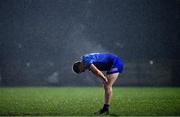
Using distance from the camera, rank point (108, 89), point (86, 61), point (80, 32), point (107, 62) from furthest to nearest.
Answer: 1. point (80, 32)
2. point (107, 62)
3. point (108, 89)
4. point (86, 61)

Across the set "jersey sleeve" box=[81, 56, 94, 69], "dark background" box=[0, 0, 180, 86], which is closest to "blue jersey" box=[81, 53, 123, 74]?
"jersey sleeve" box=[81, 56, 94, 69]

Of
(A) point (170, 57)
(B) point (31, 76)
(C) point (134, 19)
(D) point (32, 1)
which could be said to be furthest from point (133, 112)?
(D) point (32, 1)

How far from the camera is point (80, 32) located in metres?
36.0

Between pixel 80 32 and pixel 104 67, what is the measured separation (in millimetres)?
22685

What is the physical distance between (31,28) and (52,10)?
1820mm

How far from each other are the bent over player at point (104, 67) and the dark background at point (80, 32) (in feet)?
56.2

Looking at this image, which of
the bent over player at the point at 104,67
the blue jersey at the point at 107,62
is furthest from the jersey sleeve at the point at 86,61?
the blue jersey at the point at 107,62

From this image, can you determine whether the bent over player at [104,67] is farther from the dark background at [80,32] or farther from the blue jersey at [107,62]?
the dark background at [80,32]

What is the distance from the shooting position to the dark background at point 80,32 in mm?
33844

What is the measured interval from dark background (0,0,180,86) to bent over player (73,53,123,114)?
17129 millimetres

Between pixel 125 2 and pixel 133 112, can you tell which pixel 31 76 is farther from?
pixel 133 112

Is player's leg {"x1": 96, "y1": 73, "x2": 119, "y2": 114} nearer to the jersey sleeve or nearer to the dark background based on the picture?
the jersey sleeve

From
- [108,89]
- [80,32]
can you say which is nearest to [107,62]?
[108,89]

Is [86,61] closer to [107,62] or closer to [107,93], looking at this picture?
[107,62]
